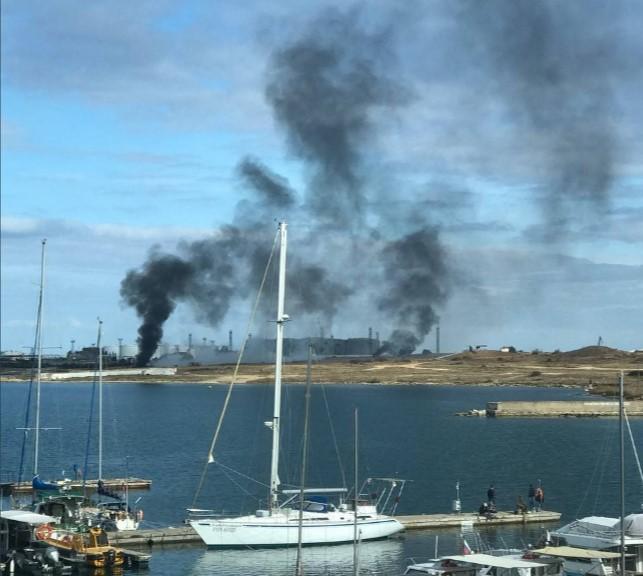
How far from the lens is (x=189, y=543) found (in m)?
50.5

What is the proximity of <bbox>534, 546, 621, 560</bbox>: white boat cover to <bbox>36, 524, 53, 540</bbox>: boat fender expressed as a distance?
2051 centimetres

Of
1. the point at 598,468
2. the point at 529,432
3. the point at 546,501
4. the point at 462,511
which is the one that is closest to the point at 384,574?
the point at 462,511

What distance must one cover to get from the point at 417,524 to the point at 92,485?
73.9ft

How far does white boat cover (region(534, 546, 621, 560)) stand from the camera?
135 feet

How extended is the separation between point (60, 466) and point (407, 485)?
2818 cm

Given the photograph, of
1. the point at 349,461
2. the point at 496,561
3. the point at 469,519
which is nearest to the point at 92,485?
the point at 469,519

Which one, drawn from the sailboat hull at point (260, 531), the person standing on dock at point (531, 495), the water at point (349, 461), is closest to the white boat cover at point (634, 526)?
the water at point (349, 461)

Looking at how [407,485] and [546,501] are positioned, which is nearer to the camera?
[546,501]

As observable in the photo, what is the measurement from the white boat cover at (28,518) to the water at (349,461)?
16.4 ft

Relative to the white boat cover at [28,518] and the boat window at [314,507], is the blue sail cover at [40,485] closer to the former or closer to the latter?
the white boat cover at [28,518]

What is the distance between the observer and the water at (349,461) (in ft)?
163

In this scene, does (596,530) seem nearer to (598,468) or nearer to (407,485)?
(407,485)

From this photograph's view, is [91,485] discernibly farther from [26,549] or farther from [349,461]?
[349,461]

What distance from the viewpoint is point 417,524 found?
55.0 meters
